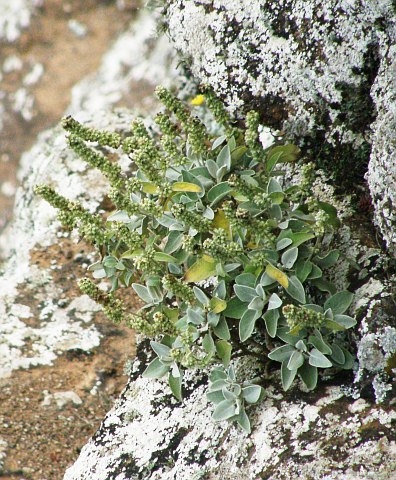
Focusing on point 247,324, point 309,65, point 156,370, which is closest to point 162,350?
point 156,370

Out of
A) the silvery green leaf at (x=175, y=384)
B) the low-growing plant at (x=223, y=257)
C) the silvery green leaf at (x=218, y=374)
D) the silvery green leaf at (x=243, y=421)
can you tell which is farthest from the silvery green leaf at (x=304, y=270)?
the silvery green leaf at (x=175, y=384)

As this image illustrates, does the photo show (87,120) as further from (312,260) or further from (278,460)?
(278,460)

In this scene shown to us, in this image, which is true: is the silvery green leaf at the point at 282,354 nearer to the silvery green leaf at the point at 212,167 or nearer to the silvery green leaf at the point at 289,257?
the silvery green leaf at the point at 289,257

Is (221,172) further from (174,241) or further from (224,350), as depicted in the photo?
(224,350)

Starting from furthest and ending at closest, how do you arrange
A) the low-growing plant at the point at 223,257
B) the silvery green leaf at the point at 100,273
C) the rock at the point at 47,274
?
the rock at the point at 47,274 < the silvery green leaf at the point at 100,273 < the low-growing plant at the point at 223,257

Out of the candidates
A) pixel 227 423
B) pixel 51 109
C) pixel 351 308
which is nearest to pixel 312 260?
pixel 351 308

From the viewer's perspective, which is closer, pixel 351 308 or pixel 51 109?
pixel 351 308
